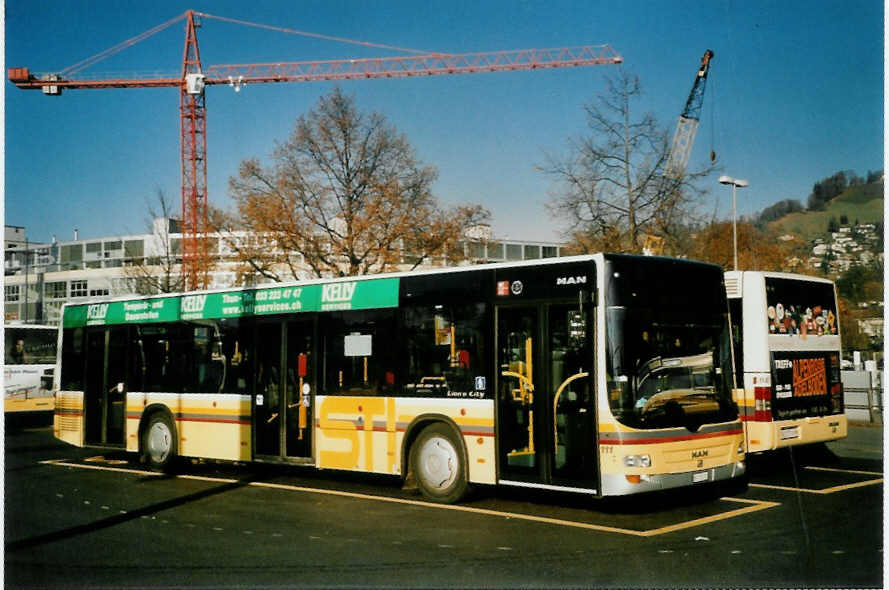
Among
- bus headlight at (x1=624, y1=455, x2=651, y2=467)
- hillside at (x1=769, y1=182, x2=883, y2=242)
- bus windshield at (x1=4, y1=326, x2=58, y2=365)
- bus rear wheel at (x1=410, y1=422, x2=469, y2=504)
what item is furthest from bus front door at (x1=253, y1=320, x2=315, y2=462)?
bus windshield at (x1=4, y1=326, x2=58, y2=365)

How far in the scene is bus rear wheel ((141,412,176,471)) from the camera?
1536 centimetres

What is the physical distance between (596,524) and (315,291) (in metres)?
5.79

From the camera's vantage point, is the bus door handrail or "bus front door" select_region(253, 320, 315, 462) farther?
→ "bus front door" select_region(253, 320, 315, 462)

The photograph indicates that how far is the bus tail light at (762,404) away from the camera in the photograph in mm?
13477

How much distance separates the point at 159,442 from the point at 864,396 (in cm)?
1729

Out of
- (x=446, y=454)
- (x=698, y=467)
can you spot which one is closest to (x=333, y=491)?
(x=446, y=454)

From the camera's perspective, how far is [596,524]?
9.86 m

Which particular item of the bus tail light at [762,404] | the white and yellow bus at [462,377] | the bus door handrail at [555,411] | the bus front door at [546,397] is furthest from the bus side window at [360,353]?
the bus tail light at [762,404]

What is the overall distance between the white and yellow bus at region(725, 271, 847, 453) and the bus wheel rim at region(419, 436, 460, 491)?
481cm

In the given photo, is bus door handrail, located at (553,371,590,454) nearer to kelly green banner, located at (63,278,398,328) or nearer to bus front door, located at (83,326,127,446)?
kelly green banner, located at (63,278,398,328)

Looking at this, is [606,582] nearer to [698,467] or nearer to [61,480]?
[698,467]

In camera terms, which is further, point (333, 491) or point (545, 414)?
point (333, 491)

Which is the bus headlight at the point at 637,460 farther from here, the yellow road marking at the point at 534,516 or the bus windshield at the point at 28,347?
the bus windshield at the point at 28,347

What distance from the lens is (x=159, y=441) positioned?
15.6 m
